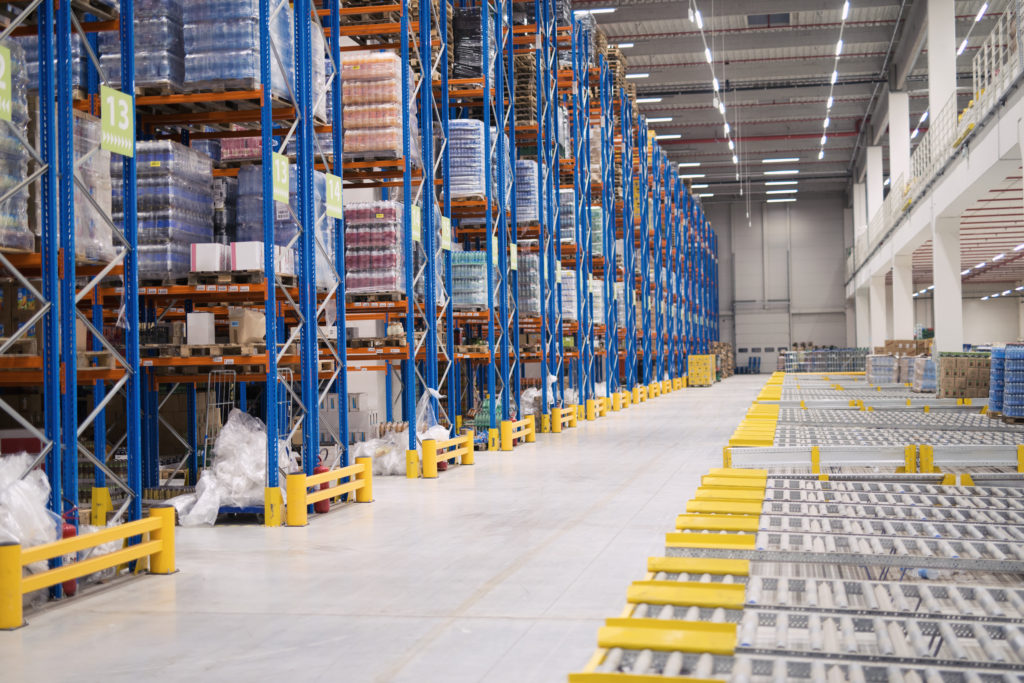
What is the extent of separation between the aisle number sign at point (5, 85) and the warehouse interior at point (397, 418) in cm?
5

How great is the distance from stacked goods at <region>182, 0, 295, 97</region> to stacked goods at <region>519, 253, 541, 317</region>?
7.91 meters

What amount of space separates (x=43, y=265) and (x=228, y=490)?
2699 mm

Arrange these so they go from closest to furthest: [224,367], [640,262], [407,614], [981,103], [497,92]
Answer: [407,614], [224,367], [497,92], [981,103], [640,262]

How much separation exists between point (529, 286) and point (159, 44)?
8.41 meters

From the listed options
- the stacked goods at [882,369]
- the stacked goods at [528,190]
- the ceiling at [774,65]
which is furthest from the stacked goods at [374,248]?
the stacked goods at [882,369]

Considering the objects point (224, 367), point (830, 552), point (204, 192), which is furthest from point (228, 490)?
point (830, 552)

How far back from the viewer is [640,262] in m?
25.8

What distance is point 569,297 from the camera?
17.6 m

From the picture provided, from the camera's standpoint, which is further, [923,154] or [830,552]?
[923,154]

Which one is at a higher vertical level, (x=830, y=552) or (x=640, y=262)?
(x=640, y=262)

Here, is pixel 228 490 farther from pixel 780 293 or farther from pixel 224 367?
pixel 780 293

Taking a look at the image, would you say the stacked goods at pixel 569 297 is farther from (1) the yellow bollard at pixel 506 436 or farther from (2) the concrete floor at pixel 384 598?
(2) the concrete floor at pixel 384 598

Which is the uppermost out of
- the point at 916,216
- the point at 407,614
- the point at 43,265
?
the point at 916,216

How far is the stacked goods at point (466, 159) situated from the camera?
41.8 feet
